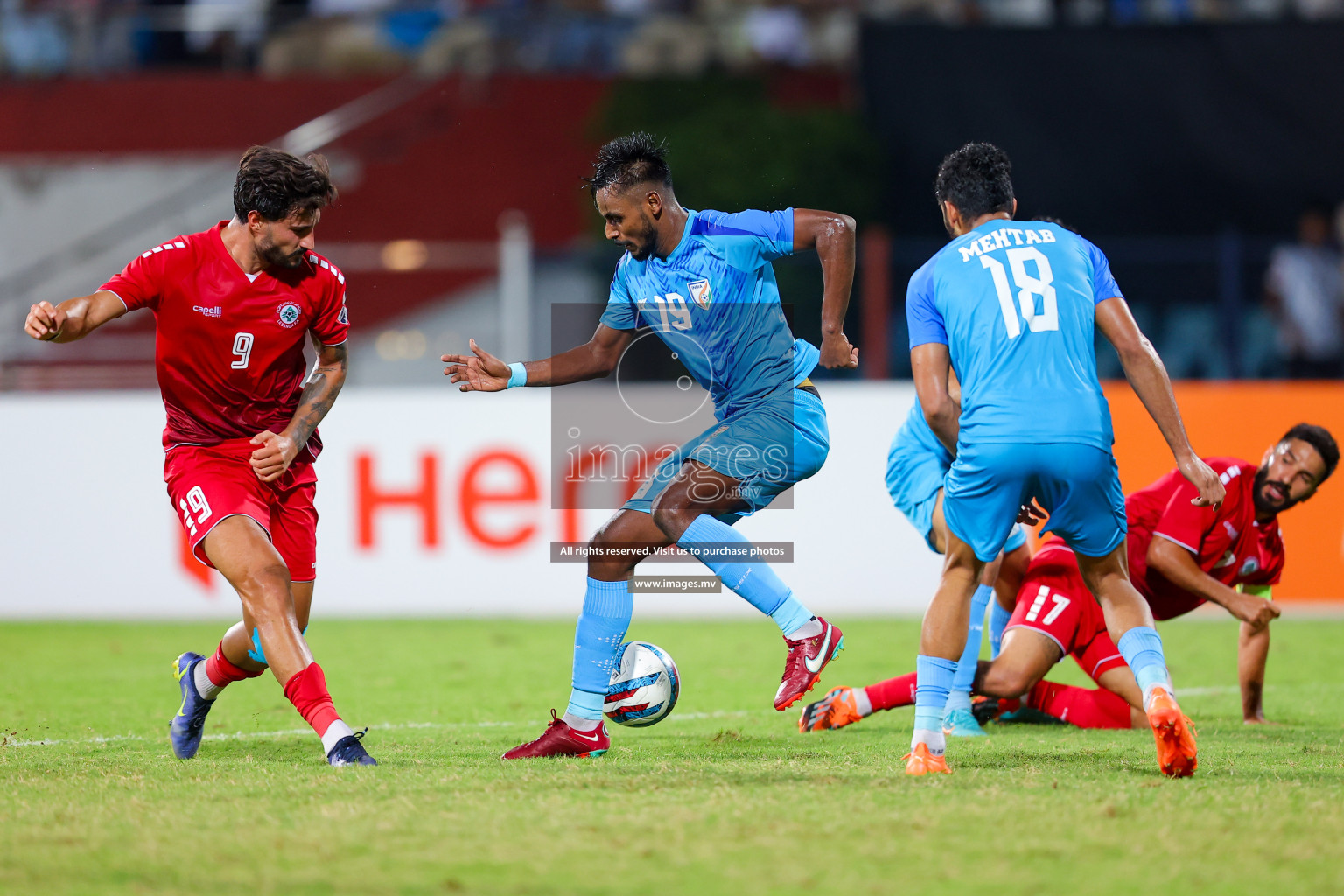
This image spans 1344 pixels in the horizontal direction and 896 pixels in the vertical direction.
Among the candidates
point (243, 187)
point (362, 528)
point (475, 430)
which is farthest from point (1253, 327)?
point (243, 187)

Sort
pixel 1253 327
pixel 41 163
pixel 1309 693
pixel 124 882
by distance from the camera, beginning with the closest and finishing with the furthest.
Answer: pixel 124 882
pixel 1309 693
pixel 1253 327
pixel 41 163

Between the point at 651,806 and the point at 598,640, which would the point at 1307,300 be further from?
the point at 651,806

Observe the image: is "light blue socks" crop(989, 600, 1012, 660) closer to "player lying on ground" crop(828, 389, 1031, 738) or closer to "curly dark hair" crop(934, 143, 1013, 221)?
"player lying on ground" crop(828, 389, 1031, 738)

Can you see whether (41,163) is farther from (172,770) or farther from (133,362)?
(172,770)

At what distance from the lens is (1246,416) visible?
11.2 m

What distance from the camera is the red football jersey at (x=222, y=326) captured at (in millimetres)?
5340

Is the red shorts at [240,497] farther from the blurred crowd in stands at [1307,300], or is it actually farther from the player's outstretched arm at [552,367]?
the blurred crowd in stands at [1307,300]

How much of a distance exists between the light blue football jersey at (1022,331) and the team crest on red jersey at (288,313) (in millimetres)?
2494

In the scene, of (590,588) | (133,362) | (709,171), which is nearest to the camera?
(590,588)

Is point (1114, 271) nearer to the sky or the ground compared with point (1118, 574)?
nearer to the sky

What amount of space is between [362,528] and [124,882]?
25.4 feet

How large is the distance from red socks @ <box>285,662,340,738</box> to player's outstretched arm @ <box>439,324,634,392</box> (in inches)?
53.2

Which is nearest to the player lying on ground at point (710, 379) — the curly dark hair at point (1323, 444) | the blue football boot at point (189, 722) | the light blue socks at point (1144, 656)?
the light blue socks at point (1144, 656)

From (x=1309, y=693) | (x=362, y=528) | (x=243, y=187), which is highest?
(x=243, y=187)
